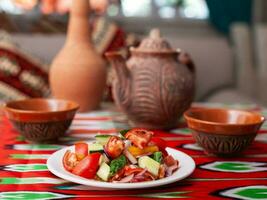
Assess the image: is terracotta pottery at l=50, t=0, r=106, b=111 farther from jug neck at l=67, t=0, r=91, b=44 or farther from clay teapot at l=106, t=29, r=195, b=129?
clay teapot at l=106, t=29, r=195, b=129

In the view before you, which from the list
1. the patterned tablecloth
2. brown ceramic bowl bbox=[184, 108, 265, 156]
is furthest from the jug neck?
brown ceramic bowl bbox=[184, 108, 265, 156]

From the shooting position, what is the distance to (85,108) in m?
1.33

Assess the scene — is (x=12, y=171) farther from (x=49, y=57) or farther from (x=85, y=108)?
(x=49, y=57)

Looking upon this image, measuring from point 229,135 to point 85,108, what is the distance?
597 millimetres

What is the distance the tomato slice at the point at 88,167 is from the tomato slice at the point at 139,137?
0.07 m

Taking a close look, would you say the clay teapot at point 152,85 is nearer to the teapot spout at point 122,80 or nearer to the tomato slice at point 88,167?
the teapot spout at point 122,80

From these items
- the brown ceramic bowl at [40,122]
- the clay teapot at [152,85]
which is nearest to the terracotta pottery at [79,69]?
the clay teapot at [152,85]

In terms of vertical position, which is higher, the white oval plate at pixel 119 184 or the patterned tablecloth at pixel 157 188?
the white oval plate at pixel 119 184

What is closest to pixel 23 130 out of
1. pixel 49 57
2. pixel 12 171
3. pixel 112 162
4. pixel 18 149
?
pixel 18 149

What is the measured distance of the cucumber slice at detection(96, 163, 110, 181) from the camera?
665 mm

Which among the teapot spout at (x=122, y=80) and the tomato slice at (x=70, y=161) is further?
the teapot spout at (x=122, y=80)

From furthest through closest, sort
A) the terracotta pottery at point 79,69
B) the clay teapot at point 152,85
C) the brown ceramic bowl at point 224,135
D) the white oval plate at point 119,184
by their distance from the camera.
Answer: the terracotta pottery at point 79,69 → the clay teapot at point 152,85 → the brown ceramic bowl at point 224,135 → the white oval plate at point 119,184

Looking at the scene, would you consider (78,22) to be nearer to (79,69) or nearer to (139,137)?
(79,69)

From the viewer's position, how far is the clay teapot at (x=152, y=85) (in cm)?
108
